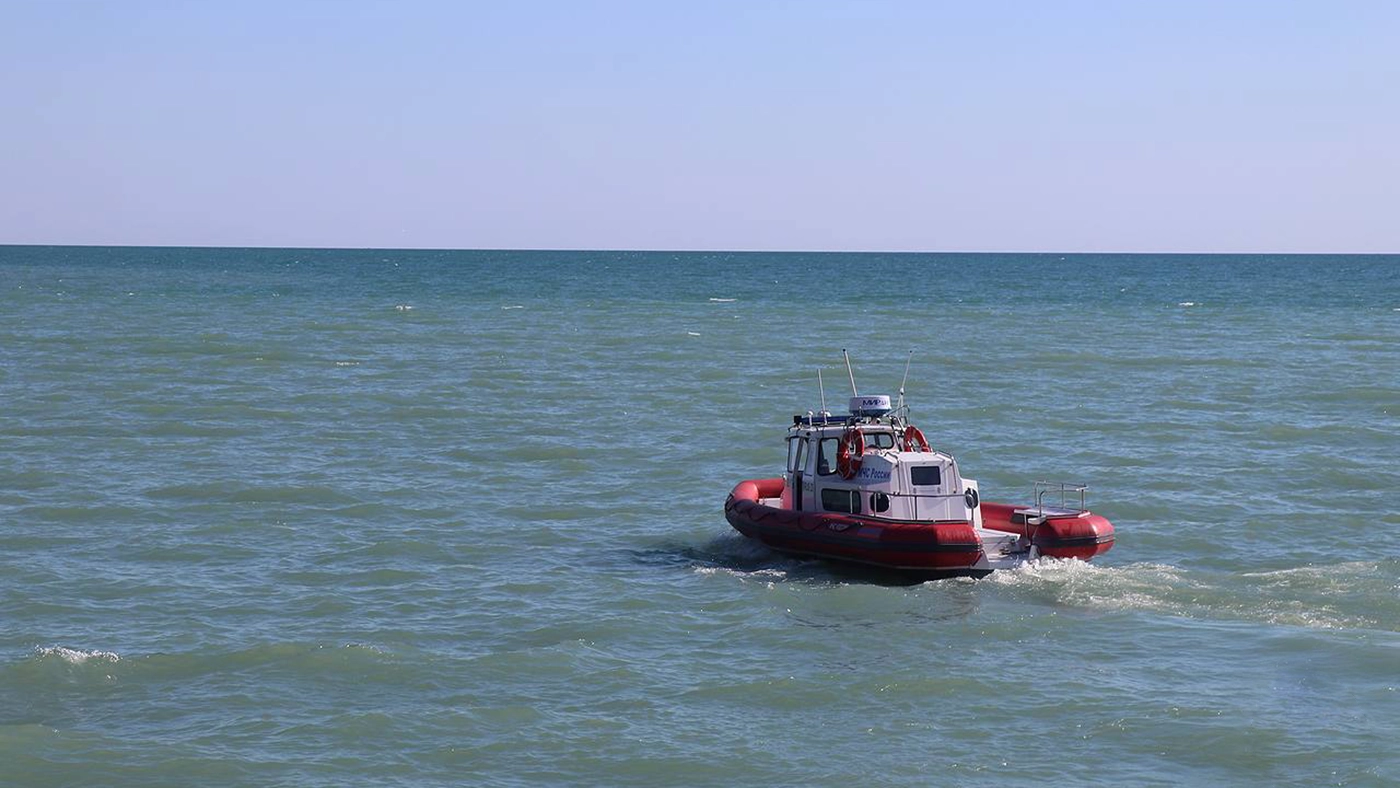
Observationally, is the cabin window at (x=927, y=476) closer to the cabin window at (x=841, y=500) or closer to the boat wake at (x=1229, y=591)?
the cabin window at (x=841, y=500)

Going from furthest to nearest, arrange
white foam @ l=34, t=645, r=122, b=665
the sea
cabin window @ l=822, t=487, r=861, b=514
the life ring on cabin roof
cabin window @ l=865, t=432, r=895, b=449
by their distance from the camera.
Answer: cabin window @ l=865, t=432, r=895, b=449
the life ring on cabin roof
cabin window @ l=822, t=487, r=861, b=514
white foam @ l=34, t=645, r=122, b=665
the sea

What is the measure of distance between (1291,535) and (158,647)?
1671cm

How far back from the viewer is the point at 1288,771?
1429 cm

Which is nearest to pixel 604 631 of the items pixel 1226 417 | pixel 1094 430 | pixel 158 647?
pixel 158 647

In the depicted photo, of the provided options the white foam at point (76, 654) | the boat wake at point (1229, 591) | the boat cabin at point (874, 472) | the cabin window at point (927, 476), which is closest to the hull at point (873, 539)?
the boat cabin at point (874, 472)

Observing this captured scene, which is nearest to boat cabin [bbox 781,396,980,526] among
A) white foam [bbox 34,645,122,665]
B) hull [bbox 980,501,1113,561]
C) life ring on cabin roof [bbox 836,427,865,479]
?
life ring on cabin roof [bbox 836,427,865,479]

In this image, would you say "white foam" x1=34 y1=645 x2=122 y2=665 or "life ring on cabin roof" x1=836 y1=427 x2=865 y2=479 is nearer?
"white foam" x1=34 y1=645 x2=122 y2=665

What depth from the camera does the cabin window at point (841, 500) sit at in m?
22.6

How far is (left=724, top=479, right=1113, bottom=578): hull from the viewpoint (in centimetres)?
2116

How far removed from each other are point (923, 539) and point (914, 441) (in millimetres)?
2461

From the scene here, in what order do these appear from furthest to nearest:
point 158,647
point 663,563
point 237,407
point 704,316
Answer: point 704,316, point 237,407, point 663,563, point 158,647

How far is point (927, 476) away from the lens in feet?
72.8

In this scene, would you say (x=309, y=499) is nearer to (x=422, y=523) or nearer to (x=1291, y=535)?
(x=422, y=523)

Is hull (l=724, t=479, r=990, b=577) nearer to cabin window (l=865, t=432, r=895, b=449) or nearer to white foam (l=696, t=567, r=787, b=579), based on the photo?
white foam (l=696, t=567, r=787, b=579)
